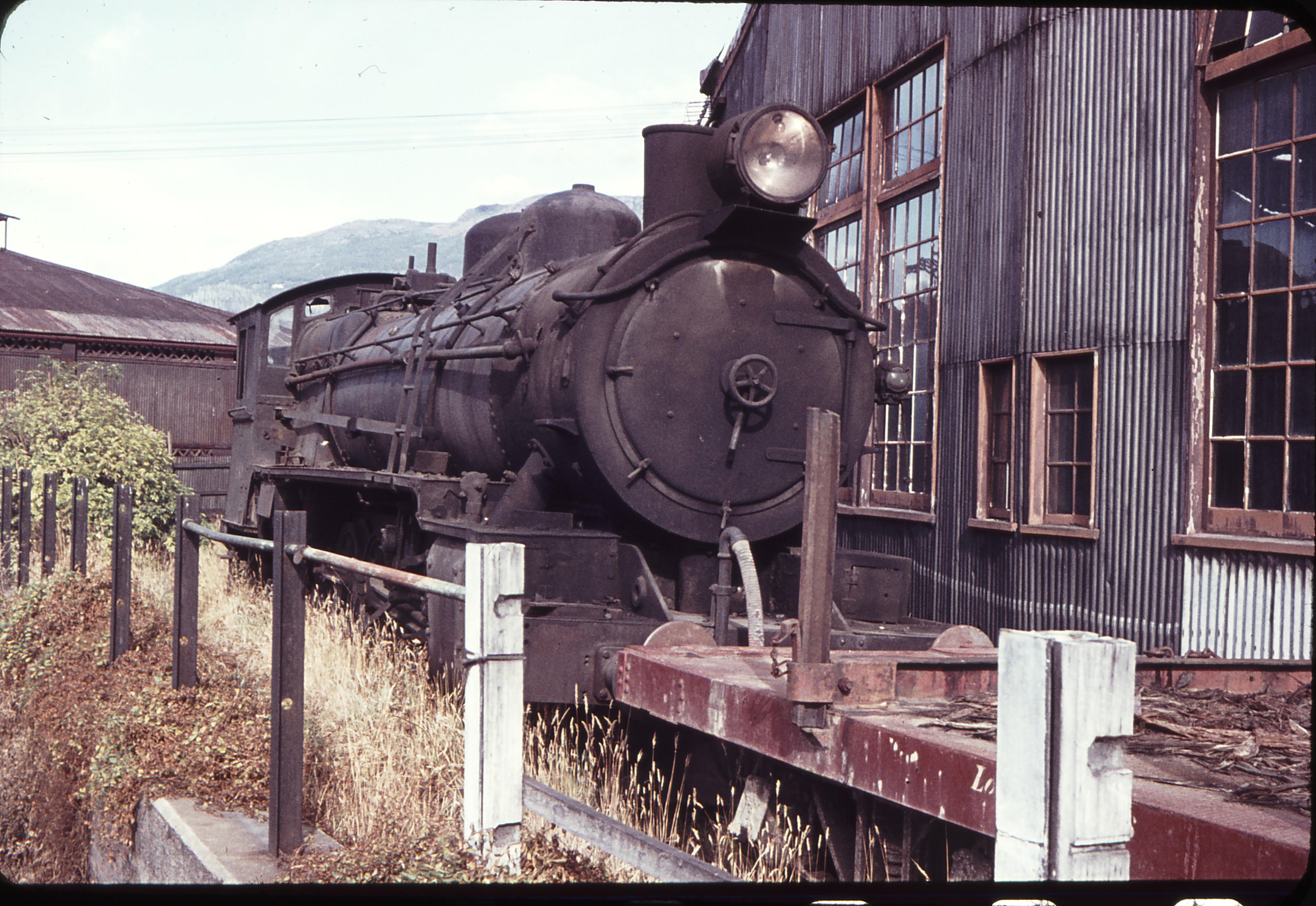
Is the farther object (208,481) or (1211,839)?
(208,481)

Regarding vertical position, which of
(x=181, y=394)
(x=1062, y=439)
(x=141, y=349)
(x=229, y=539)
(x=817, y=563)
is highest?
(x=141, y=349)

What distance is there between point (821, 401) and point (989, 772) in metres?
3.23

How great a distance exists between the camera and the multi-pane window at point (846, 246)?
1027 centimetres

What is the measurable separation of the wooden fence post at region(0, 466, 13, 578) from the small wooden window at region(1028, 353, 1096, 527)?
29.7ft

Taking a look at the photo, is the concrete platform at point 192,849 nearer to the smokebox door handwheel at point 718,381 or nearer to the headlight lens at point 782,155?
the smokebox door handwheel at point 718,381

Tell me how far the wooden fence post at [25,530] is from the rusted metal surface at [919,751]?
7.52 meters

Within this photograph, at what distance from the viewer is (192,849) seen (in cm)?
394

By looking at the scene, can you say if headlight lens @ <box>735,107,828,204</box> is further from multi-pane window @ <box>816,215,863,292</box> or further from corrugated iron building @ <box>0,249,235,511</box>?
corrugated iron building @ <box>0,249,235,511</box>

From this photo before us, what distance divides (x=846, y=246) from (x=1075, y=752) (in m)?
9.01

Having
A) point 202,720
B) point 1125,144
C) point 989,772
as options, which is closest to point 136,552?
point 202,720

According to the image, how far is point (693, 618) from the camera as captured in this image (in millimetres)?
5043

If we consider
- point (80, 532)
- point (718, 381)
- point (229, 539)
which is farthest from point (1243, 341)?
point (80, 532)

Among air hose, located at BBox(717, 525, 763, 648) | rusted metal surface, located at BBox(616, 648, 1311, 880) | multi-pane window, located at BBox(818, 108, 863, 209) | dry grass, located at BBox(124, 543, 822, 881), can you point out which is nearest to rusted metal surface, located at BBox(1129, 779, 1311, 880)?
rusted metal surface, located at BBox(616, 648, 1311, 880)

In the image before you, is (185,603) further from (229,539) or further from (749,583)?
(749,583)
